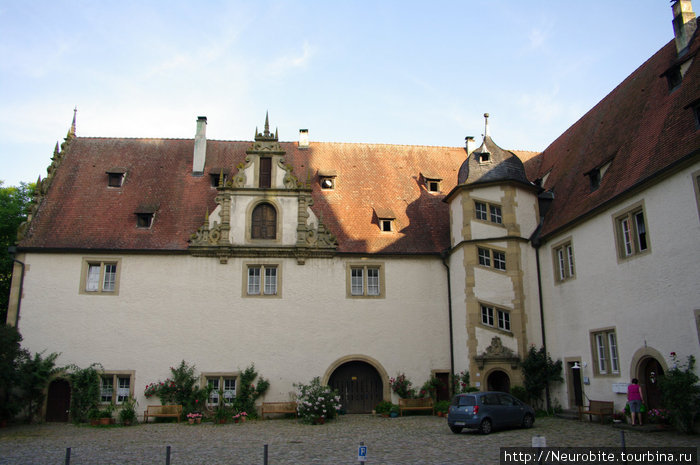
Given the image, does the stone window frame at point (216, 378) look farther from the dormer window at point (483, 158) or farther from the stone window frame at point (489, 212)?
the dormer window at point (483, 158)

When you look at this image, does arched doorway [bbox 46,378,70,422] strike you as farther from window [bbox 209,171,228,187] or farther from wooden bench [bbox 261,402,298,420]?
window [bbox 209,171,228,187]

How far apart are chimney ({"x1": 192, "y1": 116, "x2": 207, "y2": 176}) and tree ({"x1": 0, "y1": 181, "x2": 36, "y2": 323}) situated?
23.4 feet

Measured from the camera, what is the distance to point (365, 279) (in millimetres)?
23500

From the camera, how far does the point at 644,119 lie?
18656 mm

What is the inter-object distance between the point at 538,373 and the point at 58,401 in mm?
16843

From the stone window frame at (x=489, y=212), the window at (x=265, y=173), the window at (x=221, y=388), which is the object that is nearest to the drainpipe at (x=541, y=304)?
the stone window frame at (x=489, y=212)

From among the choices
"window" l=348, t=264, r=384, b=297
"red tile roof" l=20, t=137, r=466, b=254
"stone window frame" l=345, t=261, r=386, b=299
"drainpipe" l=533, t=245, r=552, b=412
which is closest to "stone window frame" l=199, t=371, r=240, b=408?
"red tile roof" l=20, t=137, r=466, b=254

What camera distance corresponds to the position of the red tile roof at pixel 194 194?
76.5 feet

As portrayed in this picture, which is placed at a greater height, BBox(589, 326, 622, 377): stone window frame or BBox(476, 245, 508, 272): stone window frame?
BBox(476, 245, 508, 272): stone window frame

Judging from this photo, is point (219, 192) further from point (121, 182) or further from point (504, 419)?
point (504, 419)

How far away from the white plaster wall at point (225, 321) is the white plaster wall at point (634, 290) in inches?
199

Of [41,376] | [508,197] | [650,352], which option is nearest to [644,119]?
[508,197]

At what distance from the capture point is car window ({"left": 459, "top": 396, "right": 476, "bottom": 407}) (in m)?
15.8

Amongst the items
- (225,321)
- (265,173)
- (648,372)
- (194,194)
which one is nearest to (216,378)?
(225,321)
